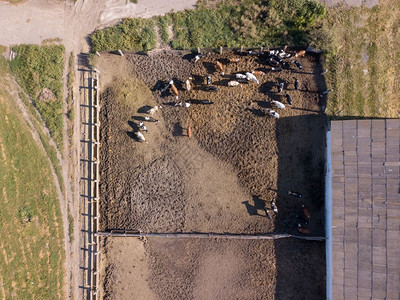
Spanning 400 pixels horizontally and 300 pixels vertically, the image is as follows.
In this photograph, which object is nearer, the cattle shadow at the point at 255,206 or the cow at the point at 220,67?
the cow at the point at 220,67

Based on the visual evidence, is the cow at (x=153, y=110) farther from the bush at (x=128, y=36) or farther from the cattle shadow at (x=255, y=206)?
the cattle shadow at (x=255, y=206)

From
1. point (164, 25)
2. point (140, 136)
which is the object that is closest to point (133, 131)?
point (140, 136)

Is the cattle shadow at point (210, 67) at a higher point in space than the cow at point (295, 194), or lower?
higher

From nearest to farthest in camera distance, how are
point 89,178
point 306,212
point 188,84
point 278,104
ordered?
point 306,212 < point 278,104 < point 188,84 < point 89,178

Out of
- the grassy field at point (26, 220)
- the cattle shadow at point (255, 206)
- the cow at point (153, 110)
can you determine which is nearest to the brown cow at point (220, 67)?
the cow at point (153, 110)

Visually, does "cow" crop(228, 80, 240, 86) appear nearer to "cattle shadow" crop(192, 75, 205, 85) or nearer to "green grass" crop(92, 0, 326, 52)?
"cattle shadow" crop(192, 75, 205, 85)

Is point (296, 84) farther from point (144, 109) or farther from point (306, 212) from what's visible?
point (144, 109)

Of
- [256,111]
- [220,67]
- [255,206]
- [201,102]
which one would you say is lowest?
[255,206]
